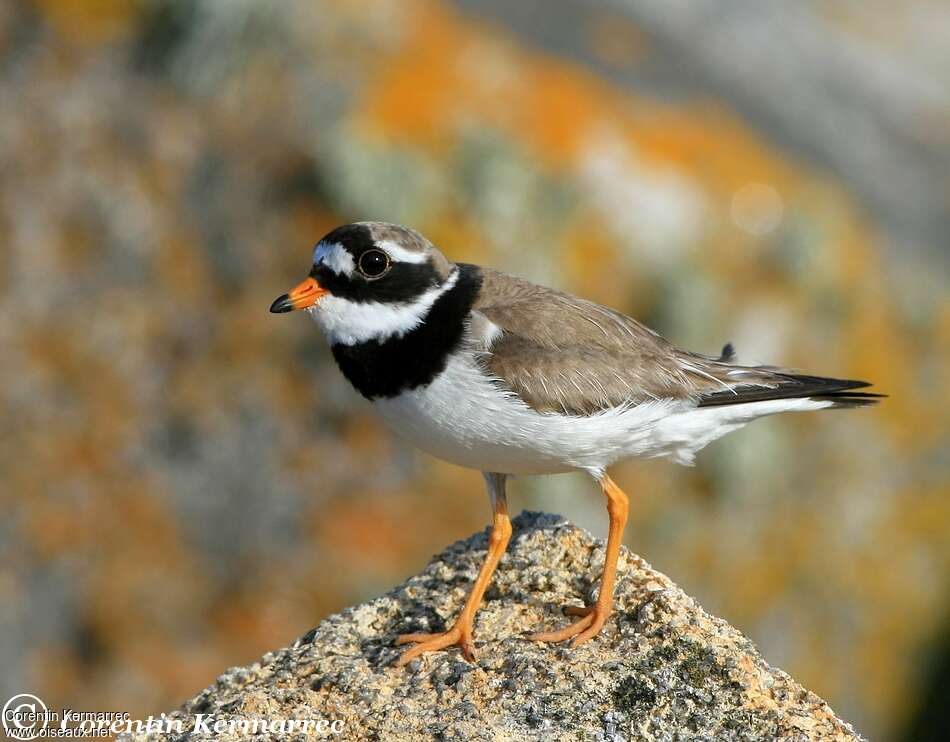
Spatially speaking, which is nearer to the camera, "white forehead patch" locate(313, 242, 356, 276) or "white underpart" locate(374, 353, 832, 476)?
"white underpart" locate(374, 353, 832, 476)

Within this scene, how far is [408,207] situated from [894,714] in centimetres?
678

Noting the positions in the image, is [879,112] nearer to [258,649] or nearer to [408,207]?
[408,207]

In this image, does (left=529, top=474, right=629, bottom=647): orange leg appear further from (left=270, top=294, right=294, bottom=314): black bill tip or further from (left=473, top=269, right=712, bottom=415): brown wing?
(left=270, top=294, right=294, bottom=314): black bill tip

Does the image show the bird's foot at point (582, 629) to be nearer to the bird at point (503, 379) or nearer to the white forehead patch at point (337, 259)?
the bird at point (503, 379)

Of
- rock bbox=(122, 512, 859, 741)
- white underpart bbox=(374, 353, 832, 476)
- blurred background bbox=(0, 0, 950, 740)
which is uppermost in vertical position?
blurred background bbox=(0, 0, 950, 740)

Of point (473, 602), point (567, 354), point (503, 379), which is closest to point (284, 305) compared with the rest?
point (503, 379)

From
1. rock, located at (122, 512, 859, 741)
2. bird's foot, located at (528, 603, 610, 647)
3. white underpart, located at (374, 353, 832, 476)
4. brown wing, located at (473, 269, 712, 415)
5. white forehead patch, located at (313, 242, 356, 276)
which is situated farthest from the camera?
white forehead patch, located at (313, 242, 356, 276)

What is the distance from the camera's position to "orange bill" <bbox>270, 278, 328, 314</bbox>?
17.2 feet

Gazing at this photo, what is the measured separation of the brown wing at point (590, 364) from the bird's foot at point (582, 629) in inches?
35.7

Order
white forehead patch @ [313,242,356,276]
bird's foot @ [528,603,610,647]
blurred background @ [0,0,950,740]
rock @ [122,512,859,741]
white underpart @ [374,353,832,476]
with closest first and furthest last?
1. rock @ [122,512,859,741]
2. bird's foot @ [528,603,610,647]
3. white underpart @ [374,353,832,476]
4. white forehead patch @ [313,242,356,276]
5. blurred background @ [0,0,950,740]

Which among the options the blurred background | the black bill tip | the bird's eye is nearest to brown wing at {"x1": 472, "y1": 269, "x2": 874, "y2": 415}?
the bird's eye

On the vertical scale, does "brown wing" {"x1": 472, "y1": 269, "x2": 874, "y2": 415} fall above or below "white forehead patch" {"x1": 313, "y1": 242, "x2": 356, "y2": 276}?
below

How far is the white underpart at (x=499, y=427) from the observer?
16.6ft

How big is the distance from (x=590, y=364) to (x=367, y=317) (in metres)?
1.07
